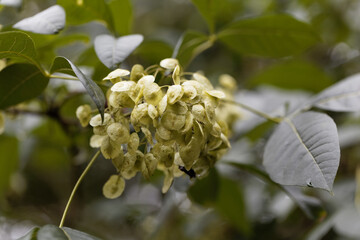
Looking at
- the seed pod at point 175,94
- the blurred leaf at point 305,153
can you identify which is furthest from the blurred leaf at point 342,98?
the seed pod at point 175,94

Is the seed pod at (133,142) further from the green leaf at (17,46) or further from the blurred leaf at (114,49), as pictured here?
the green leaf at (17,46)

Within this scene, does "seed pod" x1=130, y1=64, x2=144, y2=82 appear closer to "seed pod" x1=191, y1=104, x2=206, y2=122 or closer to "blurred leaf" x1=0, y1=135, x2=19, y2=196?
"seed pod" x1=191, y1=104, x2=206, y2=122

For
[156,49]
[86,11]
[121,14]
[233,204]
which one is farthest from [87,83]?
[233,204]

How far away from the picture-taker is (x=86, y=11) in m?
0.99

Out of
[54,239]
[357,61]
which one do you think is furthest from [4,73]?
[357,61]

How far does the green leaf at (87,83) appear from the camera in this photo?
0.69 metres

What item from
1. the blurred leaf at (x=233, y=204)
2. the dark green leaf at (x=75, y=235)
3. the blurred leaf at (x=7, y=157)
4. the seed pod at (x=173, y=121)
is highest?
the seed pod at (x=173, y=121)

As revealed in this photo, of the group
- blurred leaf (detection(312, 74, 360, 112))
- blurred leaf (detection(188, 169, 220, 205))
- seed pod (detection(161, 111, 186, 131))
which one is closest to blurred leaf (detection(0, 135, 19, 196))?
blurred leaf (detection(188, 169, 220, 205))

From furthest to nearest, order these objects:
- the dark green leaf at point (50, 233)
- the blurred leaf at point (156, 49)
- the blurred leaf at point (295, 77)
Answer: the blurred leaf at point (295, 77), the blurred leaf at point (156, 49), the dark green leaf at point (50, 233)

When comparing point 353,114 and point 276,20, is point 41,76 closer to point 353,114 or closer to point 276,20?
point 276,20

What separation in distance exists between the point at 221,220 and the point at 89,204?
0.70 meters

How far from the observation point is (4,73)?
87 centimetres

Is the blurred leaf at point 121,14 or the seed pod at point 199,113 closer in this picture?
the seed pod at point 199,113

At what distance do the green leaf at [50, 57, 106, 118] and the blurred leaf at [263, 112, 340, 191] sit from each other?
367 millimetres
